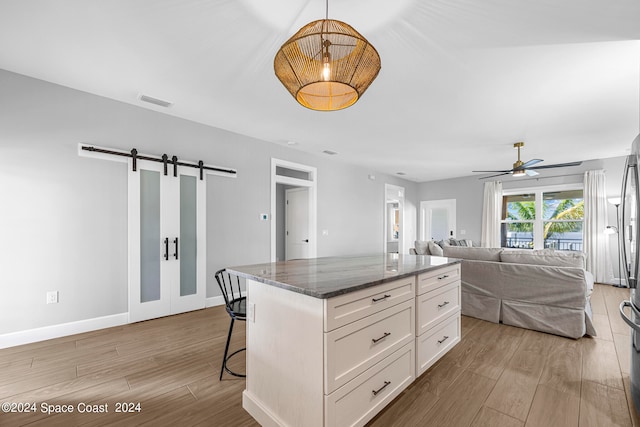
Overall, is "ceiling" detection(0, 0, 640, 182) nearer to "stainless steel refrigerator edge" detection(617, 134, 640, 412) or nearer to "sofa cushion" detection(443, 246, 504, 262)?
"stainless steel refrigerator edge" detection(617, 134, 640, 412)

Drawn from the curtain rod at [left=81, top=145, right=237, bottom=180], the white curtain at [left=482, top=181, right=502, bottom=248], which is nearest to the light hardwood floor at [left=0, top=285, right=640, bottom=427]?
the curtain rod at [left=81, top=145, right=237, bottom=180]

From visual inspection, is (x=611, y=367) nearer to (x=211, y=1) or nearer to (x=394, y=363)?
(x=394, y=363)

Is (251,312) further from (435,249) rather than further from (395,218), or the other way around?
(395,218)

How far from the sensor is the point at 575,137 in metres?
4.51

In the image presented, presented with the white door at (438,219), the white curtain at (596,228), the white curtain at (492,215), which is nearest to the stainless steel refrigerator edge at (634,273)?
the white curtain at (596,228)

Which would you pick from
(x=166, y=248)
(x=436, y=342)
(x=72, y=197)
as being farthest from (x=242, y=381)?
(x=72, y=197)

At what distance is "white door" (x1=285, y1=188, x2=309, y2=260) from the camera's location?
588 centimetres

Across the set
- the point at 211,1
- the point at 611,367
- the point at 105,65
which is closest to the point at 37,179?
the point at 105,65

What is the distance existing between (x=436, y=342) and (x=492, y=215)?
635 cm

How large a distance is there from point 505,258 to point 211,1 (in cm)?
386

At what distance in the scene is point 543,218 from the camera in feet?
22.8

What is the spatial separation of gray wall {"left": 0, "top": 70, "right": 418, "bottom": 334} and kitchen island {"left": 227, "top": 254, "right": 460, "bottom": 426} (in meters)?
2.30

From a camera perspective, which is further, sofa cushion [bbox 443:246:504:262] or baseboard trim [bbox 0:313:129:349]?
sofa cushion [bbox 443:246:504:262]

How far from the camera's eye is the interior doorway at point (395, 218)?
8.27m
